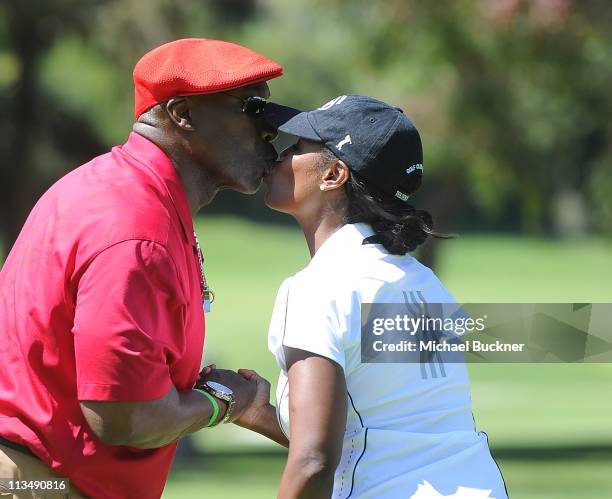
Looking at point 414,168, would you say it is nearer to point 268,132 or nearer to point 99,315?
point 268,132

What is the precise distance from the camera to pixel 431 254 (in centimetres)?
1681

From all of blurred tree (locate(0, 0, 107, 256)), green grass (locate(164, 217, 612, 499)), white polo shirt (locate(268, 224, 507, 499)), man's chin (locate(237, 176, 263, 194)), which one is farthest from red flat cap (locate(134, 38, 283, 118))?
blurred tree (locate(0, 0, 107, 256))

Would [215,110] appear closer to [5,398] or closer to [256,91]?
[256,91]

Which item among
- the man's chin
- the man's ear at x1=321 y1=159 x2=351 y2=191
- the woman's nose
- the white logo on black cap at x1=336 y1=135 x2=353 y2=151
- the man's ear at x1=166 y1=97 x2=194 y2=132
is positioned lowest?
the man's chin

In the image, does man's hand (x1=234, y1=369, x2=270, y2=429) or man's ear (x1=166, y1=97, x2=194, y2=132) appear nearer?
man's ear (x1=166, y1=97, x2=194, y2=132)

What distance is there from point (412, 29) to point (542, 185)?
287 centimetres

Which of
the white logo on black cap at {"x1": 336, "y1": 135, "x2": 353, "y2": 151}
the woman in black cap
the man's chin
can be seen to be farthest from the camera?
the man's chin

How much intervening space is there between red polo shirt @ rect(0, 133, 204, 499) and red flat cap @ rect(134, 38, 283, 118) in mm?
238

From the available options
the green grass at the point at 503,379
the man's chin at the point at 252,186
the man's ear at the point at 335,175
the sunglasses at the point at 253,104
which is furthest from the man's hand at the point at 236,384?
the green grass at the point at 503,379

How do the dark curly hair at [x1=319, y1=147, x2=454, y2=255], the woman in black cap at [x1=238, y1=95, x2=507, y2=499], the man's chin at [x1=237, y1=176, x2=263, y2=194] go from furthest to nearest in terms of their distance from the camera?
the man's chin at [x1=237, y1=176, x2=263, y2=194] < the dark curly hair at [x1=319, y1=147, x2=454, y2=255] < the woman in black cap at [x1=238, y1=95, x2=507, y2=499]

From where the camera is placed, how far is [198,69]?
3805 millimetres

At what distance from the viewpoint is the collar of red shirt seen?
12.4 ft

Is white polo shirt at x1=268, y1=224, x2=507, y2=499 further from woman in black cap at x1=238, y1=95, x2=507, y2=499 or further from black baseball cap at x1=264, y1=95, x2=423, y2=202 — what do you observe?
black baseball cap at x1=264, y1=95, x2=423, y2=202

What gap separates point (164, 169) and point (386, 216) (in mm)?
714
